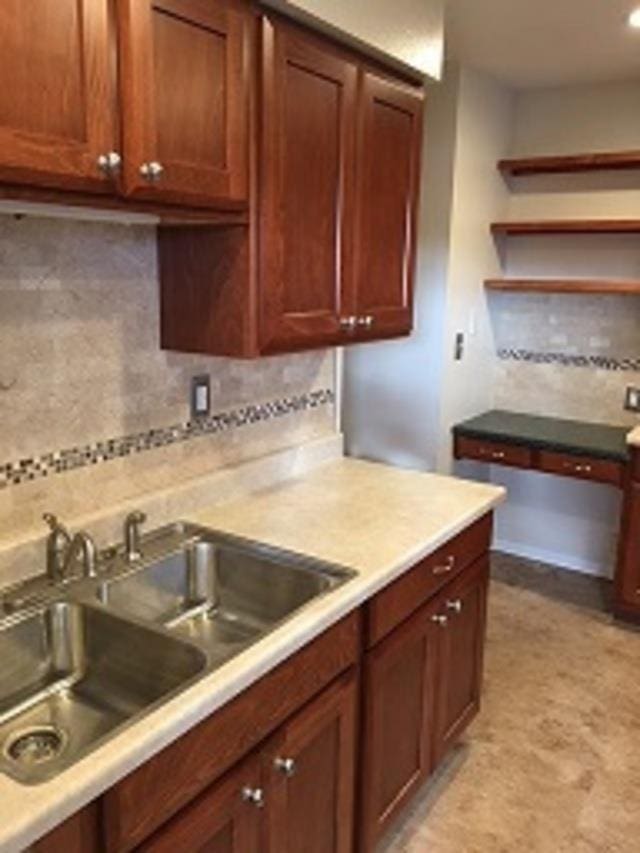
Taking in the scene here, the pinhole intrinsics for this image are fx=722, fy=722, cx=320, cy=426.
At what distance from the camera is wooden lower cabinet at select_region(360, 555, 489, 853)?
1.74 m

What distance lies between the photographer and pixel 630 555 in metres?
3.14

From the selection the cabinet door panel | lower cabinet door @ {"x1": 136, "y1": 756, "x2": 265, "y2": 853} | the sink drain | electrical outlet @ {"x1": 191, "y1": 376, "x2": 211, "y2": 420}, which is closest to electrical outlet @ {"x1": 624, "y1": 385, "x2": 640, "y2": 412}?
the cabinet door panel

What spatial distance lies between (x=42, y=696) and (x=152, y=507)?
1.79 ft

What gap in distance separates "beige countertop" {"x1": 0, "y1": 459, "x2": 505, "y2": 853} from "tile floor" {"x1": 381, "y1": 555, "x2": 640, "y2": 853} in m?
0.89

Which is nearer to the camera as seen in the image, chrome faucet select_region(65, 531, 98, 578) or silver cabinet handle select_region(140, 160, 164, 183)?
silver cabinet handle select_region(140, 160, 164, 183)

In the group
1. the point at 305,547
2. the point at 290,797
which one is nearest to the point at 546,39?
the point at 305,547

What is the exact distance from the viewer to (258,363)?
2.21 m

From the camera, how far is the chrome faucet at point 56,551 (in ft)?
5.10

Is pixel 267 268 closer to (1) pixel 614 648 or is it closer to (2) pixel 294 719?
(2) pixel 294 719

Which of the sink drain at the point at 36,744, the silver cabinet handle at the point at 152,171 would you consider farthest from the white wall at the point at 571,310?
the sink drain at the point at 36,744

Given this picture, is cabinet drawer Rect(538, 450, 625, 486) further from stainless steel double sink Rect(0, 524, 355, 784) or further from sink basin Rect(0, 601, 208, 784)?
sink basin Rect(0, 601, 208, 784)

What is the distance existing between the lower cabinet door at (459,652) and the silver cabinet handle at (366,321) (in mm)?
768

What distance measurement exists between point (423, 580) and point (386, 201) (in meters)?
1.07

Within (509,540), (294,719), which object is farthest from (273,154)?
(509,540)
